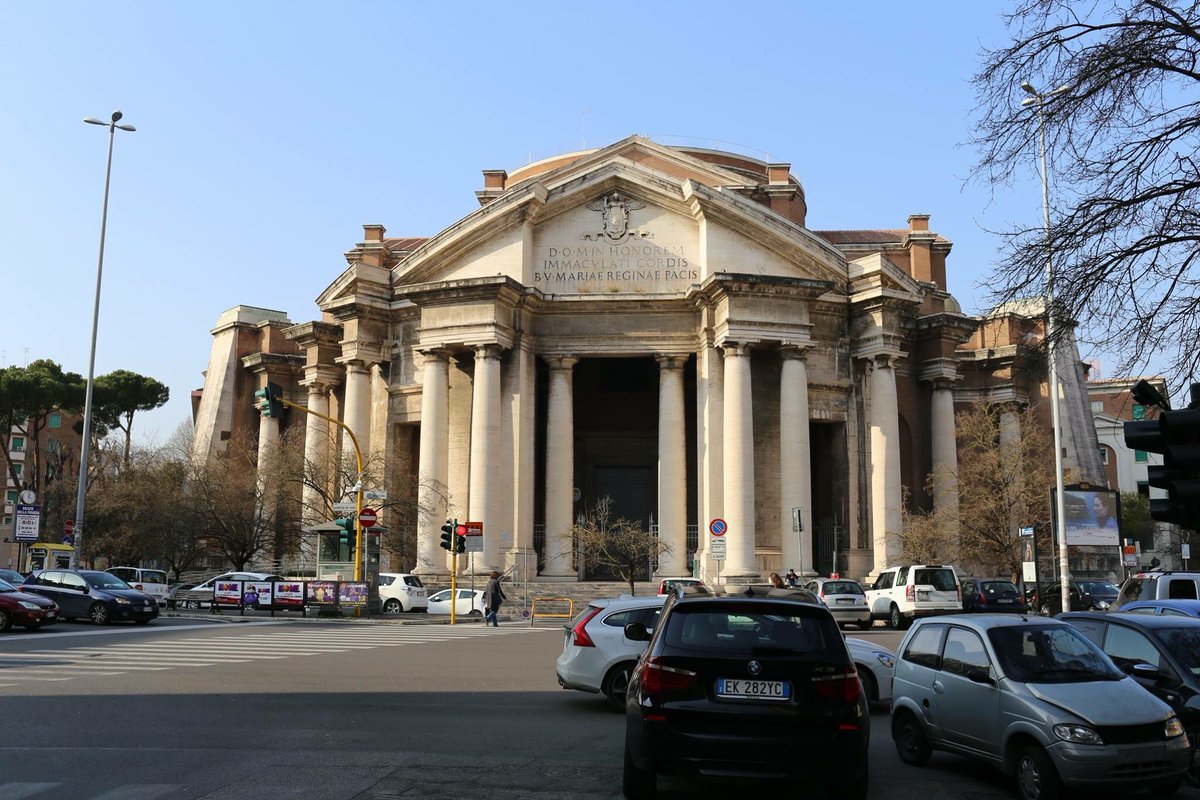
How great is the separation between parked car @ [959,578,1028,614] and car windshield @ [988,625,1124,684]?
24.8 m

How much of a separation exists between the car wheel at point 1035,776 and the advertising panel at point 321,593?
93.3 feet

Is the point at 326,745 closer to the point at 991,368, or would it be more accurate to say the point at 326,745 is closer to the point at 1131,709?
the point at 1131,709

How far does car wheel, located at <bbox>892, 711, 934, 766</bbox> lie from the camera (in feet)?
32.3

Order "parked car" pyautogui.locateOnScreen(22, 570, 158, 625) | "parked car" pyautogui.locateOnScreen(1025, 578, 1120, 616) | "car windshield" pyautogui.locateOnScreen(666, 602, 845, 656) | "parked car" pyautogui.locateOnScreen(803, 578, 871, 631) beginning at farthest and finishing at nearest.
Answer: "parked car" pyautogui.locateOnScreen(1025, 578, 1120, 616) → "parked car" pyautogui.locateOnScreen(803, 578, 871, 631) → "parked car" pyautogui.locateOnScreen(22, 570, 158, 625) → "car windshield" pyautogui.locateOnScreen(666, 602, 845, 656)

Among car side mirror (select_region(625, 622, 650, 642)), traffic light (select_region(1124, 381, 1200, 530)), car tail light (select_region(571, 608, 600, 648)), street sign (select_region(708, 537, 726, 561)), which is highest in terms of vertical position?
traffic light (select_region(1124, 381, 1200, 530))

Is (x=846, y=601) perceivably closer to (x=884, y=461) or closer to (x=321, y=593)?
(x=884, y=461)

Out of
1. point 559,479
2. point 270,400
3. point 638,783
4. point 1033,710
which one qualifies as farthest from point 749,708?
point 559,479

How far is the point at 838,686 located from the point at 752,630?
702mm

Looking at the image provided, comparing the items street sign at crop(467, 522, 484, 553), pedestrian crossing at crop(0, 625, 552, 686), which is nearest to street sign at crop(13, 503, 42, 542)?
pedestrian crossing at crop(0, 625, 552, 686)

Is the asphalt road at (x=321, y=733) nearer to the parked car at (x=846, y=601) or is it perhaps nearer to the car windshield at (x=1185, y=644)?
the car windshield at (x=1185, y=644)

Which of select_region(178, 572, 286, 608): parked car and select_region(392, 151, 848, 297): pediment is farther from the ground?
select_region(392, 151, 848, 297): pediment

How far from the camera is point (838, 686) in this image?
752cm

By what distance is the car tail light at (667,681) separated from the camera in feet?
24.7

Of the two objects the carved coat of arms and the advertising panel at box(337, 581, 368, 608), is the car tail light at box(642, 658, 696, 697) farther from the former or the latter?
the carved coat of arms
